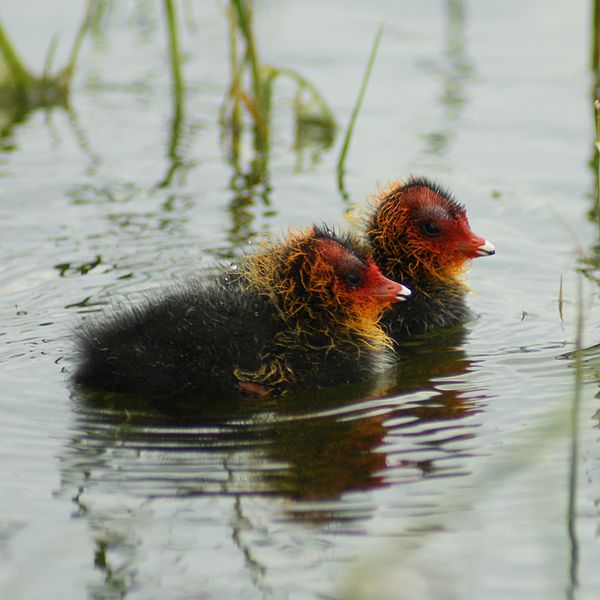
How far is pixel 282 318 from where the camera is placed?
17.8ft

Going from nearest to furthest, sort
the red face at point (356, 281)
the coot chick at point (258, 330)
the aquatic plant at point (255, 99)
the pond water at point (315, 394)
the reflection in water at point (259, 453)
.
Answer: the pond water at point (315, 394)
the reflection in water at point (259, 453)
the coot chick at point (258, 330)
the red face at point (356, 281)
the aquatic plant at point (255, 99)

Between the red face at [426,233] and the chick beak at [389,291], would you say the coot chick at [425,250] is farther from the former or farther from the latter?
the chick beak at [389,291]

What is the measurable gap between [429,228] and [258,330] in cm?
142

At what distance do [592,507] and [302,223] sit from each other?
3.89 metres

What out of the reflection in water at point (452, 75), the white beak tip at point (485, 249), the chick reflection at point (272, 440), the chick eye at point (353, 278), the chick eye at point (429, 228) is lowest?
the reflection in water at point (452, 75)

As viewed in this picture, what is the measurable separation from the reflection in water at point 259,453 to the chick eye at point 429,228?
3.26 feet

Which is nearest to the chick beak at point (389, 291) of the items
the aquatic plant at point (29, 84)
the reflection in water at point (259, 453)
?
the reflection in water at point (259, 453)

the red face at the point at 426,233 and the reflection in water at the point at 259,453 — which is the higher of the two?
the red face at the point at 426,233

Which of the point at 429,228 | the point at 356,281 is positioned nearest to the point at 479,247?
the point at 429,228

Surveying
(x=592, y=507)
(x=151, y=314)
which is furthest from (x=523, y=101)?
(x=592, y=507)

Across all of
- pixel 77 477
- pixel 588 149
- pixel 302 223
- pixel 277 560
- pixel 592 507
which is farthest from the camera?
pixel 588 149

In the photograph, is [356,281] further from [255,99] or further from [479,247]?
[255,99]

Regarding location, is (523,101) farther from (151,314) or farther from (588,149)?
(151,314)

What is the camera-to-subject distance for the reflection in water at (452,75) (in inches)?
382
